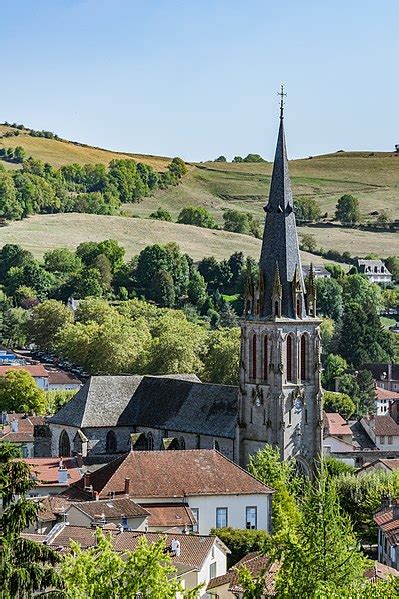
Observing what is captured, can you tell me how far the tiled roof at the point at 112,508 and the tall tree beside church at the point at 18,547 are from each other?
23598 millimetres

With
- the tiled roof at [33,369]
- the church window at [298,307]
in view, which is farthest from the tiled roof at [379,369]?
the church window at [298,307]

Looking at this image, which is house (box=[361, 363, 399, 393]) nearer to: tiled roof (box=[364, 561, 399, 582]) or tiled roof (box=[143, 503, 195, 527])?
tiled roof (box=[143, 503, 195, 527])

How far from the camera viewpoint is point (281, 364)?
76.3 m

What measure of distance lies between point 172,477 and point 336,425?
41760 mm

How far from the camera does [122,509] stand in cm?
5800

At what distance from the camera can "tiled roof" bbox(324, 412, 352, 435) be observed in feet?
340

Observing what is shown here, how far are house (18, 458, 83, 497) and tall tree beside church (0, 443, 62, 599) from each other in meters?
31.0

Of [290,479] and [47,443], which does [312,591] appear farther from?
[47,443]

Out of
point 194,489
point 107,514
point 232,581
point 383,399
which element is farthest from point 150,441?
point 383,399

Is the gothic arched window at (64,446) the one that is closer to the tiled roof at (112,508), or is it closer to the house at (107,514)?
the tiled roof at (112,508)

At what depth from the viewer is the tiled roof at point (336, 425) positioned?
10356 centimetres

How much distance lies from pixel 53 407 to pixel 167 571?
3247 inches

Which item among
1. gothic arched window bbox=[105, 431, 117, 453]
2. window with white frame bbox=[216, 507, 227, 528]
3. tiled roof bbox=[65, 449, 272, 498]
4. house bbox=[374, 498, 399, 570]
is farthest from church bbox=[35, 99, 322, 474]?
window with white frame bbox=[216, 507, 227, 528]

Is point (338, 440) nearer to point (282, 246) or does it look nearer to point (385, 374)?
point (282, 246)
